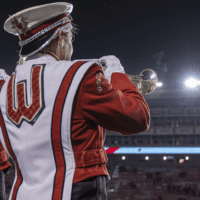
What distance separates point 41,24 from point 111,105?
0.43 metres

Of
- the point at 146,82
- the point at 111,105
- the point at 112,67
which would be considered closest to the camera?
the point at 111,105

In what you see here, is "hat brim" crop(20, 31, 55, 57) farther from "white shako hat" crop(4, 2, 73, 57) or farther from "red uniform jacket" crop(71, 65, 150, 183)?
"red uniform jacket" crop(71, 65, 150, 183)

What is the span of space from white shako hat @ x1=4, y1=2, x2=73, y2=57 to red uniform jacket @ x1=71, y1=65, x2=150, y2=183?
236 mm

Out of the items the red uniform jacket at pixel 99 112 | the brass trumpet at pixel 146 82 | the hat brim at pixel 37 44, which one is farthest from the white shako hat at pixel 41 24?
the brass trumpet at pixel 146 82

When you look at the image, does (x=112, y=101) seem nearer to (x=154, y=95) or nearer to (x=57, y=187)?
(x=57, y=187)

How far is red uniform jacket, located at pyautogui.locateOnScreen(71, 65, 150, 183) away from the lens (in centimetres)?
77

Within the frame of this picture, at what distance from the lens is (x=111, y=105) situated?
76 cm

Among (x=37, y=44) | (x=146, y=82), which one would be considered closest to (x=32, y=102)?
(x=37, y=44)

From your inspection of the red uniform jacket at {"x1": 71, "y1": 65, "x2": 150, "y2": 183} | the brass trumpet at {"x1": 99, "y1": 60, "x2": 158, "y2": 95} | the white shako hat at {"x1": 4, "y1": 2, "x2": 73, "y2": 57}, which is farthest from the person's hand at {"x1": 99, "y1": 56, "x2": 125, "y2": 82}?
the brass trumpet at {"x1": 99, "y1": 60, "x2": 158, "y2": 95}

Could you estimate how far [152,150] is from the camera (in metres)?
19.7

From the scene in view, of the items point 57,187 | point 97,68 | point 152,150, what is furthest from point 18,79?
point 152,150

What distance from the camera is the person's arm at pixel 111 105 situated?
0.77 meters

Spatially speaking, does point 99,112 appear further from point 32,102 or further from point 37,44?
point 37,44

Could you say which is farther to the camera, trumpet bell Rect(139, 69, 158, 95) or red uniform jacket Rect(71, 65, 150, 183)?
trumpet bell Rect(139, 69, 158, 95)
